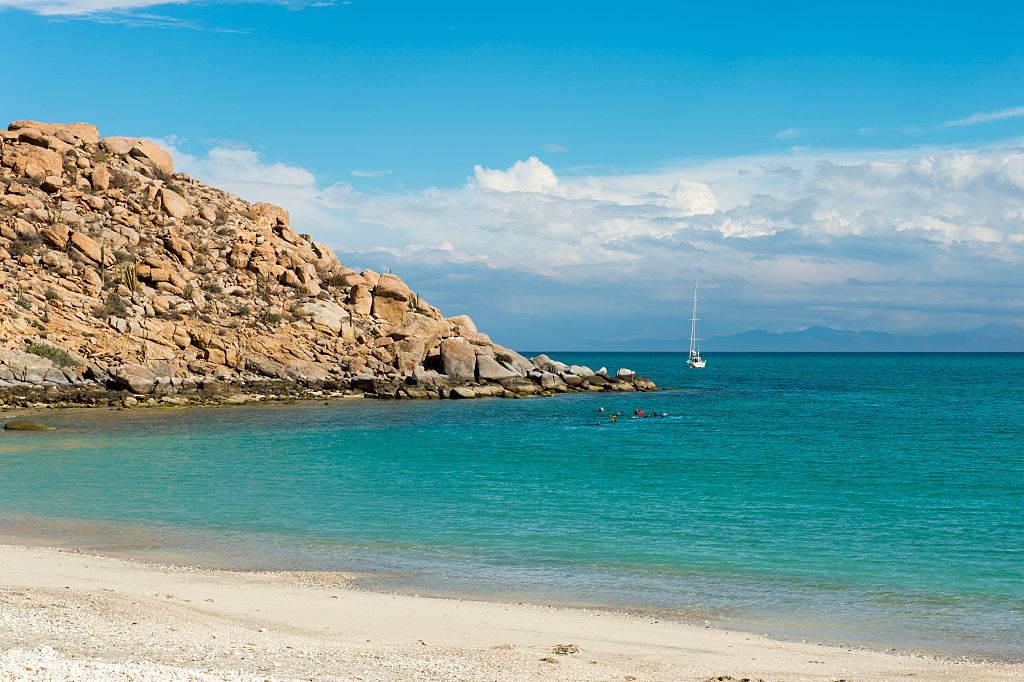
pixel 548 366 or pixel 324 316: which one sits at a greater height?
pixel 324 316

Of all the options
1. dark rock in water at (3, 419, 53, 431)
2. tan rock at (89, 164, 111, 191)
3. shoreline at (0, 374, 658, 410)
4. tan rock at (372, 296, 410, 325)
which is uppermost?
tan rock at (89, 164, 111, 191)

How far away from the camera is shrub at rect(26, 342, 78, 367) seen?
186 feet

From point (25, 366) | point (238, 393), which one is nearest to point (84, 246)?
point (25, 366)

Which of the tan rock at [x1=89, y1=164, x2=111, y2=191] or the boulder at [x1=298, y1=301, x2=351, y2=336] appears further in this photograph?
the tan rock at [x1=89, y1=164, x2=111, y2=191]

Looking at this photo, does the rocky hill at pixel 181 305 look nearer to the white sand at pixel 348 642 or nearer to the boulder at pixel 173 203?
the boulder at pixel 173 203

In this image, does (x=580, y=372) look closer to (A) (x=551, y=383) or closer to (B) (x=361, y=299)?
(A) (x=551, y=383)

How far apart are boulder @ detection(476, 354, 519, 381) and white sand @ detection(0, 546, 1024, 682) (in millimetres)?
57578

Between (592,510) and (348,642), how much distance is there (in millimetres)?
13538

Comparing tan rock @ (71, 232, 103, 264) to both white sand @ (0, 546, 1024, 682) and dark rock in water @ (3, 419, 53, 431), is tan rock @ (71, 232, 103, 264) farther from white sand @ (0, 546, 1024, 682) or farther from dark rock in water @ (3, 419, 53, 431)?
white sand @ (0, 546, 1024, 682)

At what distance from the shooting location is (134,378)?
57750 mm

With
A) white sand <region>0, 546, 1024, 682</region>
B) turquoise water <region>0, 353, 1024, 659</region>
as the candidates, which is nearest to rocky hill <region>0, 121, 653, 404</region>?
turquoise water <region>0, 353, 1024, 659</region>

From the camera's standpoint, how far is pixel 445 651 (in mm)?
11500

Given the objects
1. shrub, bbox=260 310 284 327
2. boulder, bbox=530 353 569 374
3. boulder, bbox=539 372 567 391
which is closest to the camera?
shrub, bbox=260 310 284 327

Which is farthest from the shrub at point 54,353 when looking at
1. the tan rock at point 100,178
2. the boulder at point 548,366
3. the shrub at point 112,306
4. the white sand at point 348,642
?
the white sand at point 348,642
